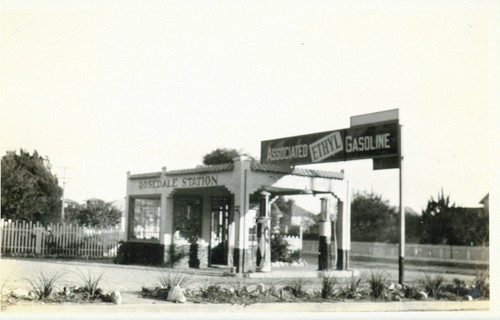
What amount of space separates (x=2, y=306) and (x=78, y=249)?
553 inches

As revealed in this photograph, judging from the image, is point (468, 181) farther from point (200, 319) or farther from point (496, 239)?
point (200, 319)

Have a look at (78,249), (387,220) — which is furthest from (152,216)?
(387,220)

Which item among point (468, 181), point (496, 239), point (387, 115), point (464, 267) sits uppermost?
point (387, 115)

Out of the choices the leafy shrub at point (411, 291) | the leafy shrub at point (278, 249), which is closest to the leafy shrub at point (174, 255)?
the leafy shrub at point (278, 249)

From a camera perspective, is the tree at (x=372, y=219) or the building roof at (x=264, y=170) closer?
the building roof at (x=264, y=170)

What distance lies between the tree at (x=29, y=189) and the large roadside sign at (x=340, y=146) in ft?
28.7

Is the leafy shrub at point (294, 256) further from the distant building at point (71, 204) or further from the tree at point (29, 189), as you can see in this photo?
the distant building at point (71, 204)

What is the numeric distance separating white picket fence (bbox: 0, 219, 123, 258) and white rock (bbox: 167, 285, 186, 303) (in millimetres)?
13803

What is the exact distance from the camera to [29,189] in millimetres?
25406

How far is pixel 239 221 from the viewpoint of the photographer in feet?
58.5

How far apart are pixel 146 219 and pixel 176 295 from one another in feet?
40.9

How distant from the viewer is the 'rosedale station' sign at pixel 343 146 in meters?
15.4

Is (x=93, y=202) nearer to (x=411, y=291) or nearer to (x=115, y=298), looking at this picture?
(x=115, y=298)

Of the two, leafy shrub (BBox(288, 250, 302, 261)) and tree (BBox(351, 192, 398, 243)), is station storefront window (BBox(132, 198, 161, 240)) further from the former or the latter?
tree (BBox(351, 192, 398, 243))
